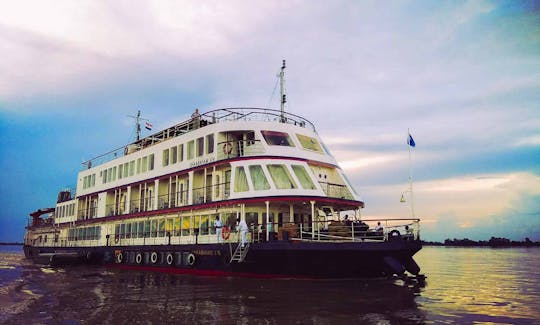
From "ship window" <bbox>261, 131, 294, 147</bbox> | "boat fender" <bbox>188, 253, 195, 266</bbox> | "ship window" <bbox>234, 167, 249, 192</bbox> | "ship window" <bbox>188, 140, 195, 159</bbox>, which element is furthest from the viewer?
"ship window" <bbox>188, 140, 195, 159</bbox>

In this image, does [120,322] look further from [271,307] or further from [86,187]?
[86,187]

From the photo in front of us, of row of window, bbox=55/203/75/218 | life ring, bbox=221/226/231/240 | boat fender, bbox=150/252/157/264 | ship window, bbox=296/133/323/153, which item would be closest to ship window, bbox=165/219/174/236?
boat fender, bbox=150/252/157/264

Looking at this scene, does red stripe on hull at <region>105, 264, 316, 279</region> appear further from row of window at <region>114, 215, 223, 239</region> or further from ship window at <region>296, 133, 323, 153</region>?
ship window at <region>296, 133, 323, 153</region>

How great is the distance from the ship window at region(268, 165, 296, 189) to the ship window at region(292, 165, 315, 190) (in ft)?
1.80

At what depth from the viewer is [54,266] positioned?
30.5m

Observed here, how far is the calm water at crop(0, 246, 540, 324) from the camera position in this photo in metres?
11.2

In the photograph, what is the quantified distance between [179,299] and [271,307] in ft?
11.8

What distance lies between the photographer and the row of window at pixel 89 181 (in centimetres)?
3550

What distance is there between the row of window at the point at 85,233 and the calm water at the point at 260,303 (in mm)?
13565

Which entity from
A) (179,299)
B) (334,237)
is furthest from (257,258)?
(179,299)

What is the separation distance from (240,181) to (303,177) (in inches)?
125

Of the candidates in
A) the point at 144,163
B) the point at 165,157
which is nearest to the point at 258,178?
the point at 165,157

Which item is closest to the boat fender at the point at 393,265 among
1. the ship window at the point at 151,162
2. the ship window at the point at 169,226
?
the ship window at the point at 169,226

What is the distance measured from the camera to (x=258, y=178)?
2047 centimetres
